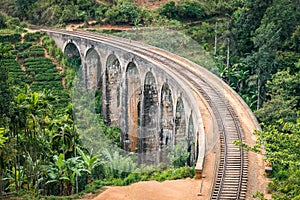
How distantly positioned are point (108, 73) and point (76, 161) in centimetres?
2066

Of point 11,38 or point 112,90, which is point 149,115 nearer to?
point 112,90

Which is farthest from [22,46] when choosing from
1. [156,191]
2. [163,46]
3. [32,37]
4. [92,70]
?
[156,191]

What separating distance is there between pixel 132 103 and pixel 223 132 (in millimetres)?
16742

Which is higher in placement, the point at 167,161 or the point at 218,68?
the point at 218,68

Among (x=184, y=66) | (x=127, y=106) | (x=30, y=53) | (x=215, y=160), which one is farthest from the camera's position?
(x=30, y=53)

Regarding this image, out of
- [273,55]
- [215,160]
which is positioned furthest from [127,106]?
[215,160]

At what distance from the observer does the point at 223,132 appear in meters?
24.2

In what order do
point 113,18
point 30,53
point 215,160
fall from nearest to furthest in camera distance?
point 215,160 → point 30,53 → point 113,18

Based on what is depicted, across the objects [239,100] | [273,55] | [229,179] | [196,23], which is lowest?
[229,179]

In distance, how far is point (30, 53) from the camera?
5000 centimetres

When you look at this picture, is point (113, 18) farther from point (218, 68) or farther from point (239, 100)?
point (239, 100)

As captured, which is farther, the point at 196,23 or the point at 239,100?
the point at 196,23

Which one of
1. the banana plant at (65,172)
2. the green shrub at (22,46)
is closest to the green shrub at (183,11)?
the green shrub at (22,46)

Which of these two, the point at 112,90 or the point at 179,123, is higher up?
the point at 112,90
